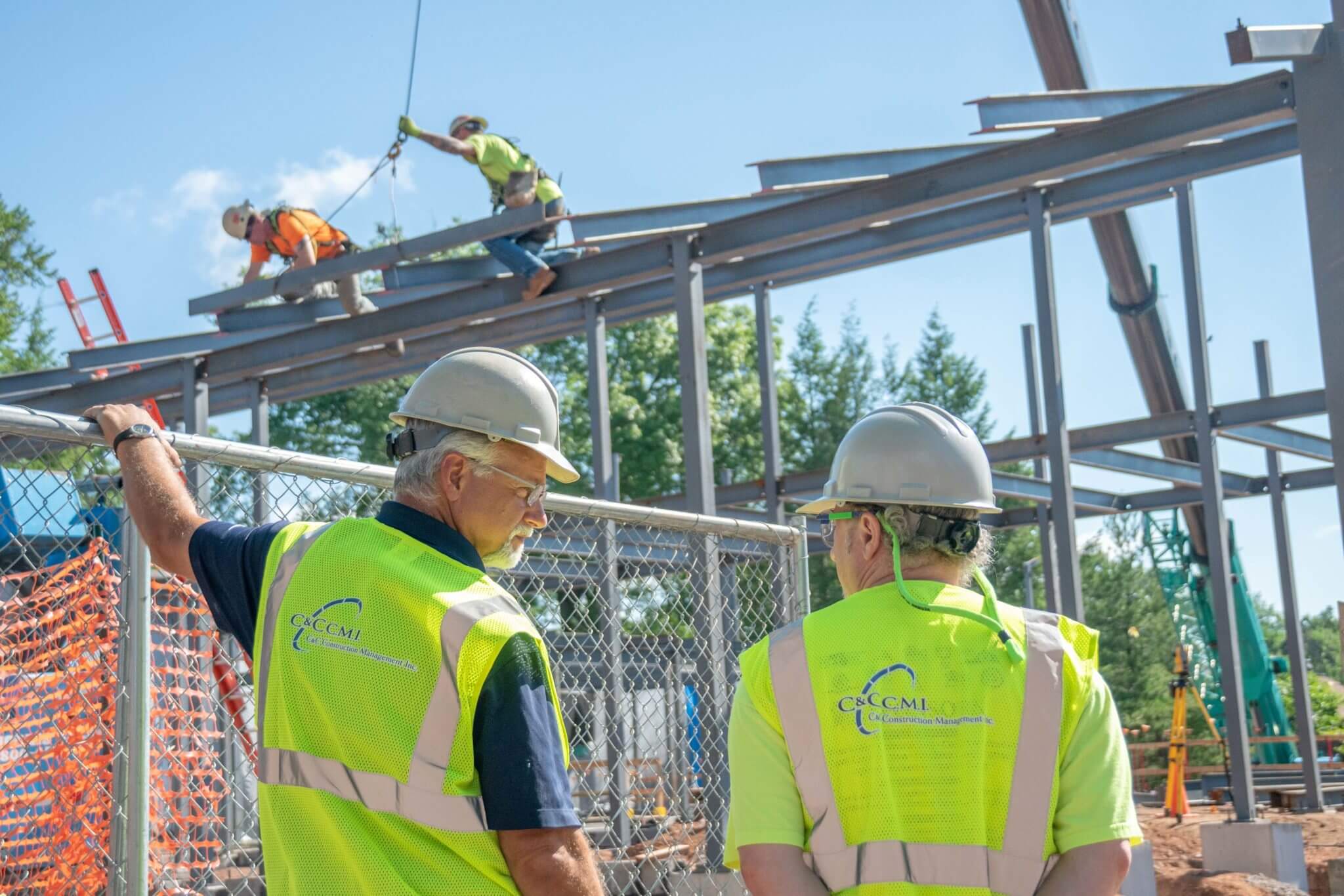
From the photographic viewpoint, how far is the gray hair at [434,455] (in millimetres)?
2576

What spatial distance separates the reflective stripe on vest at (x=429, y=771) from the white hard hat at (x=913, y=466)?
29.6 inches

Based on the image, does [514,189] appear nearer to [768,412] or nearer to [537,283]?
[537,283]

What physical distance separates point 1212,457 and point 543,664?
39.3ft

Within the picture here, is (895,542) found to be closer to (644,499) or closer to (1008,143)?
(1008,143)

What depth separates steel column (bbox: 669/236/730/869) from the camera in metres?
5.28

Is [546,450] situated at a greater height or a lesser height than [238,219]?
lesser

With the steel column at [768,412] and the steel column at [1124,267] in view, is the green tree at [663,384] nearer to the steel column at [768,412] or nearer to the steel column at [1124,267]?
the steel column at [1124,267]

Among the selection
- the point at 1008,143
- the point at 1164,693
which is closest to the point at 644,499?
the point at 1008,143

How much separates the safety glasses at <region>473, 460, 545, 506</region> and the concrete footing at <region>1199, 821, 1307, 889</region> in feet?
35.7

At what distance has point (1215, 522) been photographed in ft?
41.0

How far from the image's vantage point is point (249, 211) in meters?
13.0

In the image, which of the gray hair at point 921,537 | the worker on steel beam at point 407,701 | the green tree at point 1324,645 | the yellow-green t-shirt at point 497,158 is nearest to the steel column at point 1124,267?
the yellow-green t-shirt at point 497,158

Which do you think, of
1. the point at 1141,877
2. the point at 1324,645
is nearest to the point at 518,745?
the point at 1141,877

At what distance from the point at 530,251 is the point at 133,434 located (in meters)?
9.22
